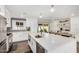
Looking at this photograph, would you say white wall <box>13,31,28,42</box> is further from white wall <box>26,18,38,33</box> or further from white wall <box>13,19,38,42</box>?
white wall <box>26,18,38,33</box>

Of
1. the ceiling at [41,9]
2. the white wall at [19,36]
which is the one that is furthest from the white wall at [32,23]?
the ceiling at [41,9]

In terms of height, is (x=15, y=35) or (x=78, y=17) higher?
(x=78, y=17)

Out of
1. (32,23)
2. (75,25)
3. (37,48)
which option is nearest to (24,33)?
(32,23)

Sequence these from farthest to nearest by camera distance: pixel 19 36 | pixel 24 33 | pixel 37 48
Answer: pixel 24 33 < pixel 19 36 < pixel 37 48

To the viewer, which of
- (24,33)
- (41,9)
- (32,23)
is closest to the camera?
(41,9)

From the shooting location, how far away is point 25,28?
21.1ft

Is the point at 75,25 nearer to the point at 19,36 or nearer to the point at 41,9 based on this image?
the point at 41,9

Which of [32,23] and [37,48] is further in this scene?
[32,23]

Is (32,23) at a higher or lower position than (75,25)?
higher

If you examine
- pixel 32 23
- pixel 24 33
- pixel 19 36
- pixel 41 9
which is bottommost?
pixel 19 36

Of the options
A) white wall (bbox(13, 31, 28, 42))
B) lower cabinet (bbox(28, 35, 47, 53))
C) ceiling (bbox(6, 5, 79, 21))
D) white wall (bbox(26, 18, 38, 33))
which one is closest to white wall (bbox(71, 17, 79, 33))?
ceiling (bbox(6, 5, 79, 21))
